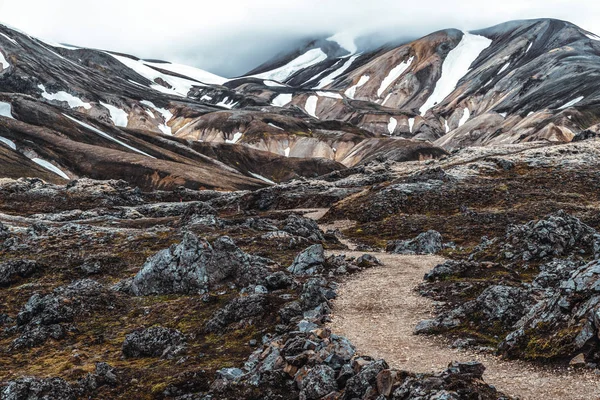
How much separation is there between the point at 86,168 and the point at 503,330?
500 feet

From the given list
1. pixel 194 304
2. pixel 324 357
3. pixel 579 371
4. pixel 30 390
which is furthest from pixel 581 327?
pixel 194 304

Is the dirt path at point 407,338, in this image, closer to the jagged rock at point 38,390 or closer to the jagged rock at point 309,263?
the jagged rock at point 309,263

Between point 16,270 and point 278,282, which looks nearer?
point 278,282

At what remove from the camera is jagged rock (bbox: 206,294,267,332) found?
959 inches

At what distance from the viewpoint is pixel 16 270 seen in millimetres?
Result: 38000

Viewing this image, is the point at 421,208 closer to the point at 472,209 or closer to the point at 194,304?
the point at 472,209

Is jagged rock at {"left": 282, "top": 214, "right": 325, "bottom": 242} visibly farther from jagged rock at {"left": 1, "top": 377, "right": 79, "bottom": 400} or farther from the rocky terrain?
jagged rock at {"left": 1, "top": 377, "right": 79, "bottom": 400}

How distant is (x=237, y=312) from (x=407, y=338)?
29.2 feet

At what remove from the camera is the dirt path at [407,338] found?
45.2 ft

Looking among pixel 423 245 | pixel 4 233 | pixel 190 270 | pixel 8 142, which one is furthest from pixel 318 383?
pixel 8 142

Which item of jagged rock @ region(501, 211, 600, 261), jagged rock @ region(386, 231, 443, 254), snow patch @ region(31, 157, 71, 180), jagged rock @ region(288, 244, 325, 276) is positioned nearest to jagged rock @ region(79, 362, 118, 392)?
jagged rock @ region(288, 244, 325, 276)

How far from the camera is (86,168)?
151500 mm

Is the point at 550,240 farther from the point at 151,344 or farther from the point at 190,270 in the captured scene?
the point at 151,344

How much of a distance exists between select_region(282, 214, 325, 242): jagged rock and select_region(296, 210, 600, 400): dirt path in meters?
15.6
